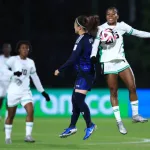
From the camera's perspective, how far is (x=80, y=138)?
19359 mm

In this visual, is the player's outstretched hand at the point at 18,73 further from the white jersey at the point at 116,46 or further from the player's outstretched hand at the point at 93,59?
the player's outstretched hand at the point at 93,59

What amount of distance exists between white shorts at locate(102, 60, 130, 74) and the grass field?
1.41 meters

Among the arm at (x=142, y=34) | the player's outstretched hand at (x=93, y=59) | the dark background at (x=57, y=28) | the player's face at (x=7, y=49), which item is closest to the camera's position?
the player's outstretched hand at (x=93, y=59)

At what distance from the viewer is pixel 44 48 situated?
3002 cm

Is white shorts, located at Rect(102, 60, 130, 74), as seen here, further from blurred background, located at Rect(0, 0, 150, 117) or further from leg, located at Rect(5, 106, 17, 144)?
Result: blurred background, located at Rect(0, 0, 150, 117)

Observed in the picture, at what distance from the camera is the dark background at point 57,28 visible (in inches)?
1163

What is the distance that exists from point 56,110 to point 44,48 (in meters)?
3.72

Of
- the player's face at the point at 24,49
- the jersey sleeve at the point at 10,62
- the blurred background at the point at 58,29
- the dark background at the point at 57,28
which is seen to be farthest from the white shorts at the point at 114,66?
the dark background at the point at 57,28

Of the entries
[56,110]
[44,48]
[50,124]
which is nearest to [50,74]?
[44,48]

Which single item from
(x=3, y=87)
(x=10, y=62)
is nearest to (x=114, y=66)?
(x=10, y=62)

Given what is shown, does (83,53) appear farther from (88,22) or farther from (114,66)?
(114,66)

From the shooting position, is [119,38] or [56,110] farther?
[56,110]

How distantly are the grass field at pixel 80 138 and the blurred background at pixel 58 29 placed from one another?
4149 millimetres

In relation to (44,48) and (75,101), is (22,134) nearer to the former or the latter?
(75,101)
